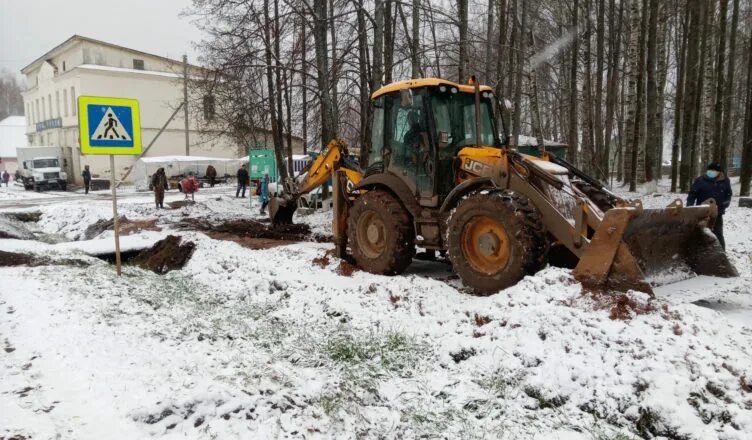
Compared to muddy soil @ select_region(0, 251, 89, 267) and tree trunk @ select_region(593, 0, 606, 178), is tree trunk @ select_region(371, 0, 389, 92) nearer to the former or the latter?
muddy soil @ select_region(0, 251, 89, 267)

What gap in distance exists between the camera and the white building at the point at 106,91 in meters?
41.6

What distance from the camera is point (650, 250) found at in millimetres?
5891

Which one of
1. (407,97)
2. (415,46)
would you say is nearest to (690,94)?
(415,46)

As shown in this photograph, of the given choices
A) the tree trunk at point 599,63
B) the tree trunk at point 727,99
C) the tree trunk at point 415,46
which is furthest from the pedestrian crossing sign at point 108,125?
the tree trunk at point 727,99

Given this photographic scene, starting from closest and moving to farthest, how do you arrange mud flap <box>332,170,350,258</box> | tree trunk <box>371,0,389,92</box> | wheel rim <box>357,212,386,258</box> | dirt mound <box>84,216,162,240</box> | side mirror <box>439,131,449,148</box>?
side mirror <box>439,131,449,148</box> → wheel rim <box>357,212,386,258</box> → mud flap <box>332,170,350,258</box> → tree trunk <box>371,0,389,92</box> → dirt mound <box>84,216,162,240</box>

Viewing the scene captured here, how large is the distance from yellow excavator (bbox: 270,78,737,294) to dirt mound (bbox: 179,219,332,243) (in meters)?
3.24

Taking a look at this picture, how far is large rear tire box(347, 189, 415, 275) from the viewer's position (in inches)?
297

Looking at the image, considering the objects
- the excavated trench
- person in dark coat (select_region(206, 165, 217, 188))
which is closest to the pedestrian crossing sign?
the excavated trench

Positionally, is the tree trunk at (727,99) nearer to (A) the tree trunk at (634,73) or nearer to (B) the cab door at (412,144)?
(A) the tree trunk at (634,73)

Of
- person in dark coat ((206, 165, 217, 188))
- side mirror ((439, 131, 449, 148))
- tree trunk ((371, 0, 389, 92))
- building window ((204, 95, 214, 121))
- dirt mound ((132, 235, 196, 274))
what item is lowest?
dirt mound ((132, 235, 196, 274))

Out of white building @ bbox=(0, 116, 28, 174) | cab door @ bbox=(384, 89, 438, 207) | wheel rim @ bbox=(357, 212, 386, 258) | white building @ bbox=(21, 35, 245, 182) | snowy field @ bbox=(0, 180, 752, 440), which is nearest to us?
snowy field @ bbox=(0, 180, 752, 440)

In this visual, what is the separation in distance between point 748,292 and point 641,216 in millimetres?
1984

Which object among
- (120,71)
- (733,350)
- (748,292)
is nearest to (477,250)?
(733,350)

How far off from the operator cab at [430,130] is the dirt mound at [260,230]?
438 cm
